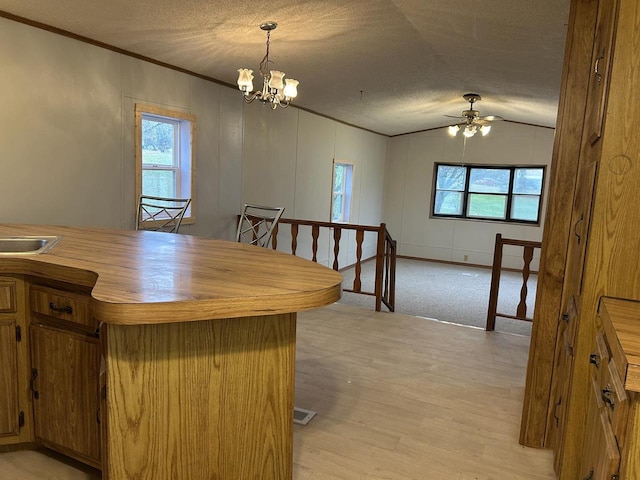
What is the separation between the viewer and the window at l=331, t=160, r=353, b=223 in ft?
27.2

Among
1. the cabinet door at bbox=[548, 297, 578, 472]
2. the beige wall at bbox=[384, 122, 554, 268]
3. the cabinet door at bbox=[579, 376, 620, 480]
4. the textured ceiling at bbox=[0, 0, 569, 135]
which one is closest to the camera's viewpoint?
the cabinet door at bbox=[579, 376, 620, 480]

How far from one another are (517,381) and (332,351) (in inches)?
49.5

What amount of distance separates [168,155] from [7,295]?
116 inches

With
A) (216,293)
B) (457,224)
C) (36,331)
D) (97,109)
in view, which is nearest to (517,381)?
(216,293)

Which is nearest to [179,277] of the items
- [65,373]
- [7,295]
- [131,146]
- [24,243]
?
[65,373]

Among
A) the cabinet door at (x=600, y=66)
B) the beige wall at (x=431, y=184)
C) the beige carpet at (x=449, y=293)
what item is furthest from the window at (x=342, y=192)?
the cabinet door at (x=600, y=66)

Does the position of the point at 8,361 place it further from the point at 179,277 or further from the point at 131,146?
the point at 131,146

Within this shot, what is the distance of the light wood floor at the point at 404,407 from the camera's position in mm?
2035

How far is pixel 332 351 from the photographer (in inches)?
133

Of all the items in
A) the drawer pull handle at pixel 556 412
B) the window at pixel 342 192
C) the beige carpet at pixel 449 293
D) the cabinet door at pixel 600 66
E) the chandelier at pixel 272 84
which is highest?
the chandelier at pixel 272 84

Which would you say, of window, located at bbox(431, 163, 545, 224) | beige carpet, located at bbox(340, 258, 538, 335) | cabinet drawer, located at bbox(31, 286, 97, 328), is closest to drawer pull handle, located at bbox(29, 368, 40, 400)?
cabinet drawer, located at bbox(31, 286, 97, 328)

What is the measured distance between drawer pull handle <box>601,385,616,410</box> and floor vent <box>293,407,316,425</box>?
1513 millimetres

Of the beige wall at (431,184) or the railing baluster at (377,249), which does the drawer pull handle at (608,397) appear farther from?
the beige wall at (431,184)

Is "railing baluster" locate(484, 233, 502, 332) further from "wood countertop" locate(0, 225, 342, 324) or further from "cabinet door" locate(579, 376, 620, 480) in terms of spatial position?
"wood countertop" locate(0, 225, 342, 324)
